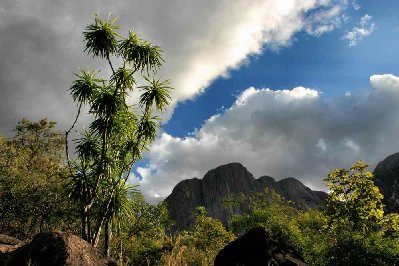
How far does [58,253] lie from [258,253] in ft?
14.2

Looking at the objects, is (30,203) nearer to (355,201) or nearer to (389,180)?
(355,201)

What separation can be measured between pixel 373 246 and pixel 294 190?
16702 centimetres

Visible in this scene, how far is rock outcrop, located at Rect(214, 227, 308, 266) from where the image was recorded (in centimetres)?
878

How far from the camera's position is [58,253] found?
7160 millimetres

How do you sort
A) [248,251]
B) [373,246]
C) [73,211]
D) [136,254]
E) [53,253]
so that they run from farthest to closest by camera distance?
[136,254]
[73,211]
[373,246]
[248,251]
[53,253]

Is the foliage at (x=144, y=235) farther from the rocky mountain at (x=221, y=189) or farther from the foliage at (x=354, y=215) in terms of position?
the rocky mountain at (x=221, y=189)

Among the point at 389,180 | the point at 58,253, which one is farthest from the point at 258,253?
the point at 389,180

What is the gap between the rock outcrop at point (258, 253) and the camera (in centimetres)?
878

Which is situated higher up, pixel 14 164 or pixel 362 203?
pixel 14 164

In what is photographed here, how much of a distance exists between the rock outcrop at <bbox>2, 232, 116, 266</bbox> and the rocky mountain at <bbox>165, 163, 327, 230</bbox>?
153394 millimetres

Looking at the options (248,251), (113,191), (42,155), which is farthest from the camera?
(42,155)

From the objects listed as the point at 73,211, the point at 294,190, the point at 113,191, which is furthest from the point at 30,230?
the point at 294,190

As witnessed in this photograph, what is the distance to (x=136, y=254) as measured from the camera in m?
24.6

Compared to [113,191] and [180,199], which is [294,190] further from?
[113,191]
